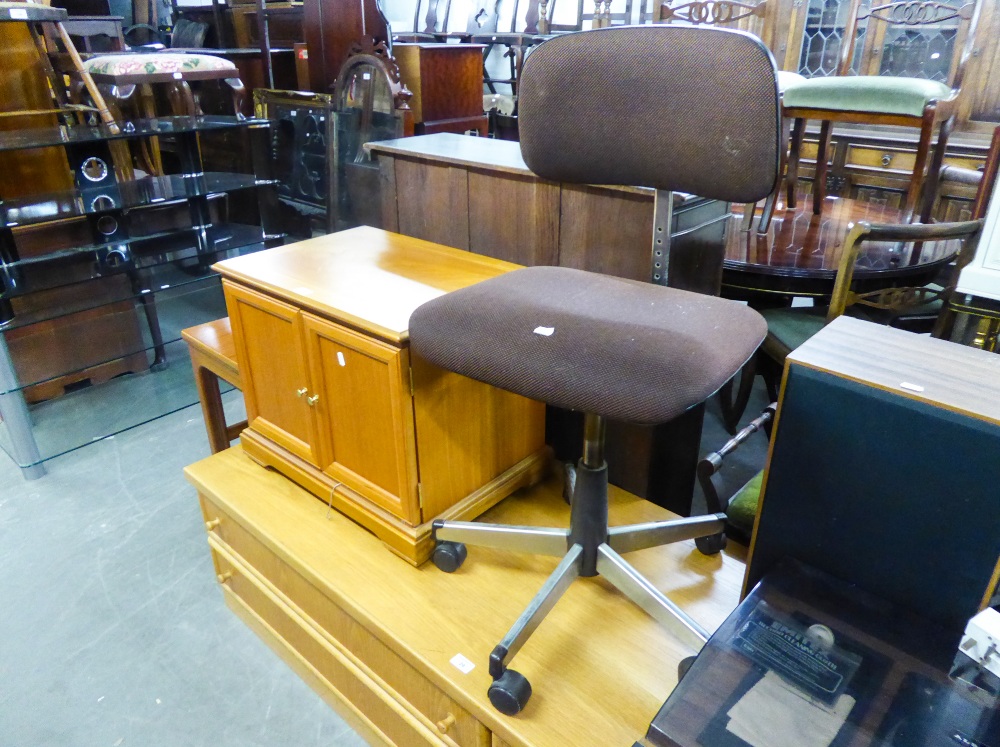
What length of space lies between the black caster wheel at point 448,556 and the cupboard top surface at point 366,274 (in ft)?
1.33

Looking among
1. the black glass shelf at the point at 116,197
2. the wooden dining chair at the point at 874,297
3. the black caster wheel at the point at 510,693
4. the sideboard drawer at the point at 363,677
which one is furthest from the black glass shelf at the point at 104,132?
the black caster wheel at the point at 510,693

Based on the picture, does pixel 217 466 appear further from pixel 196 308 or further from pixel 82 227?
pixel 196 308

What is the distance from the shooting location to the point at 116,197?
2.49 meters

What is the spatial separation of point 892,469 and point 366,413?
0.83m

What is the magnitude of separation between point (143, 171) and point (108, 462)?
1471 mm

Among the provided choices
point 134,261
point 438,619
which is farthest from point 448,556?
point 134,261

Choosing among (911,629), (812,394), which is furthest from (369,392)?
(911,629)

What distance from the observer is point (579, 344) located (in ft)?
3.06

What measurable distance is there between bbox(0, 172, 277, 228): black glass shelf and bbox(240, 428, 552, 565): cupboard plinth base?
122cm

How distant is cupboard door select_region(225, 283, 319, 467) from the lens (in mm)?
1360

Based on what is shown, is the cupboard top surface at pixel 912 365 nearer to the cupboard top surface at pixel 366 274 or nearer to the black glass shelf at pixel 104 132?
the cupboard top surface at pixel 366 274

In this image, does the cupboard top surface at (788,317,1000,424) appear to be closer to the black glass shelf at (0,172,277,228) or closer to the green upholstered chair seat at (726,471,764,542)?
the green upholstered chair seat at (726,471,764,542)

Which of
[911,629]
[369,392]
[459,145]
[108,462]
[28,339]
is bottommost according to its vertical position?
[108,462]

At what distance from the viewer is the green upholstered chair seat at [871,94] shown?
7.66ft
